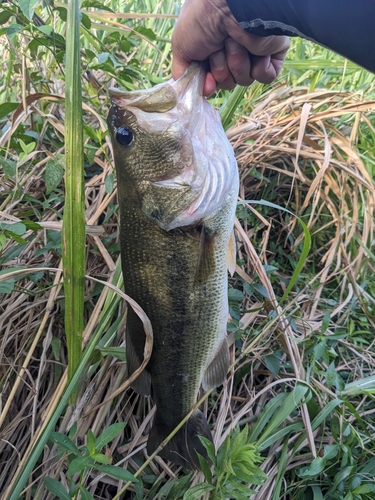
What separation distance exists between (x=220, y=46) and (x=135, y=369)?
1.34m

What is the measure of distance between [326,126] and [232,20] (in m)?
1.32

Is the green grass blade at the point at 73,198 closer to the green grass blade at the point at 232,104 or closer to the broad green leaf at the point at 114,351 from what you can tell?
the broad green leaf at the point at 114,351

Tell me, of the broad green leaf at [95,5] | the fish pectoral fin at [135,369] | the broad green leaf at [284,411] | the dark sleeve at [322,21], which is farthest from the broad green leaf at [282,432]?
the broad green leaf at [95,5]

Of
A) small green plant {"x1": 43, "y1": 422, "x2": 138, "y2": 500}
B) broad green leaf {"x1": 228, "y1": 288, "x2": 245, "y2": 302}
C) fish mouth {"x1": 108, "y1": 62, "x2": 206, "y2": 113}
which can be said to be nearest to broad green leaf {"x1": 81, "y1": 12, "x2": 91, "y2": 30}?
fish mouth {"x1": 108, "y1": 62, "x2": 206, "y2": 113}

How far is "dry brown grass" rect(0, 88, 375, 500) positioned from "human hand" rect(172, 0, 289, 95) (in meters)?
0.58

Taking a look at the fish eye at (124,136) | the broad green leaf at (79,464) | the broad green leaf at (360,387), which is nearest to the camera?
the broad green leaf at (79,464)

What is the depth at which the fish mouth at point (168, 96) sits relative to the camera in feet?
4.47

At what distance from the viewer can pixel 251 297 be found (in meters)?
2.17

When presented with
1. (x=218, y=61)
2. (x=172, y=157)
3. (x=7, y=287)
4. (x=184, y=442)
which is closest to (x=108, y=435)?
(x=184, y=442)

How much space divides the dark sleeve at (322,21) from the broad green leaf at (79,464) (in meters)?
1.57

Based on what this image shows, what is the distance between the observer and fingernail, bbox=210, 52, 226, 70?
153 cm

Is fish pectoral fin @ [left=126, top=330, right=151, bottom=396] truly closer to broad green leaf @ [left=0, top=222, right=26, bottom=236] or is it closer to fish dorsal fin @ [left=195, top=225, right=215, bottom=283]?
fish dorsal fin @ [left=195, top=225, right=215, bottom=283]

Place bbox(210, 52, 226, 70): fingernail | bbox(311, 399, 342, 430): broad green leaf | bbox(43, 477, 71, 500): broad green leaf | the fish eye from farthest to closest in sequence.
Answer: bbox(311, 399, 342, 430): broad green leaf → bbox(210, 52, 226, 70): fingernail → the fish eye → bbox(43, 477, 71, 500): broad green leaf

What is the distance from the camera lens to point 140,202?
1.42 m
